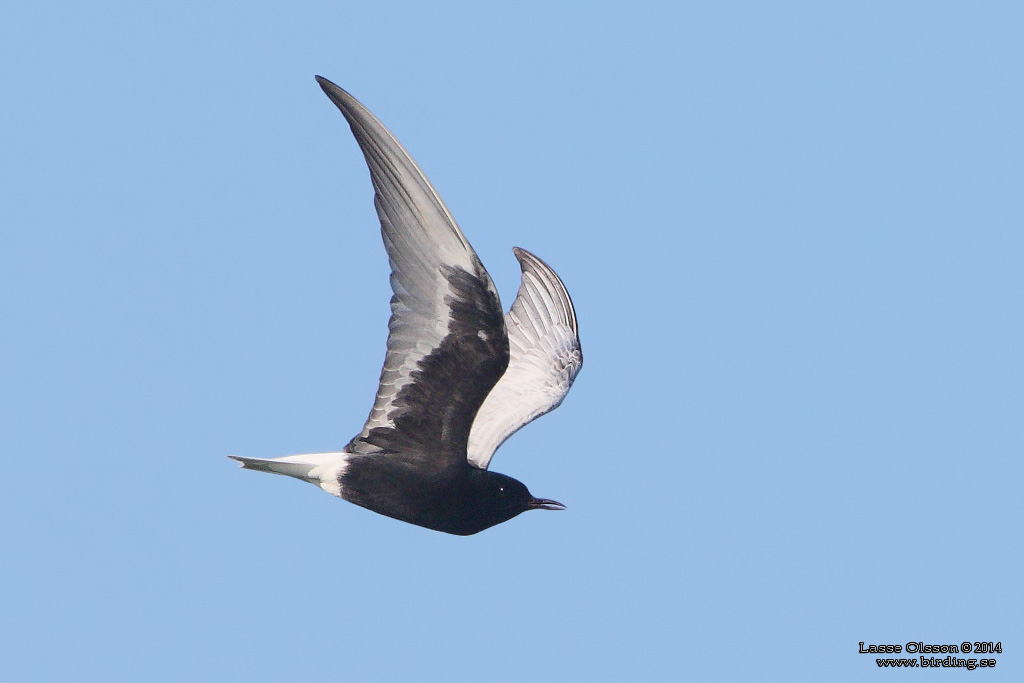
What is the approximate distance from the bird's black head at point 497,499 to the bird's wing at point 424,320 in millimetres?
459

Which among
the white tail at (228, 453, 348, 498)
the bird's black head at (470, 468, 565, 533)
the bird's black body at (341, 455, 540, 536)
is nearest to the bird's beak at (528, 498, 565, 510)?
the bird's black head at (470, 468, 565, 533)

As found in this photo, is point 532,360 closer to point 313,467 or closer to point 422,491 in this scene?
point 422,491

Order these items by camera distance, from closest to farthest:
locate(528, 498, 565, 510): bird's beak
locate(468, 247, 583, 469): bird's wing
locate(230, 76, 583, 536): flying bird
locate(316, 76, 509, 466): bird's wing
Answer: locate(316, 76, 509, 466): bird's wing → locate(230, 76, 583, 536): flying bird → locate(528, 498, 565, 510): bird's beak → locate(468, 247, 583, 469): bird's wing

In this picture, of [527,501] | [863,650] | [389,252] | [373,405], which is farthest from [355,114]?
[863,650]

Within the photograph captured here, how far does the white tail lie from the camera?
10.3m

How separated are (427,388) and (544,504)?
1927 millimetres

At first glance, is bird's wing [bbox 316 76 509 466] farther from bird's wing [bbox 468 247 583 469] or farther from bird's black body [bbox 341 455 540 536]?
bird's wing [bbox 468 247 583 469]

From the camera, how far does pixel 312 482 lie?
10.5 m

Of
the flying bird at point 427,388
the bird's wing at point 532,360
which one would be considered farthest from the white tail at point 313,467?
the bird's wing at point 532,360

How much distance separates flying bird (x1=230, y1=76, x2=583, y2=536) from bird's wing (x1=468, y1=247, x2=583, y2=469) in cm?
3

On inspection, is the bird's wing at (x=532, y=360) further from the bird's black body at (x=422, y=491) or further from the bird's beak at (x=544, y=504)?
the bird's black body at (x=422, y=491)

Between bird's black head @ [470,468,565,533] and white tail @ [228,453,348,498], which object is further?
bird's black head @ [470,468,565,533]

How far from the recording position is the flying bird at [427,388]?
29.9ft

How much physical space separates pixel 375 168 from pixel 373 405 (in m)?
2.23
